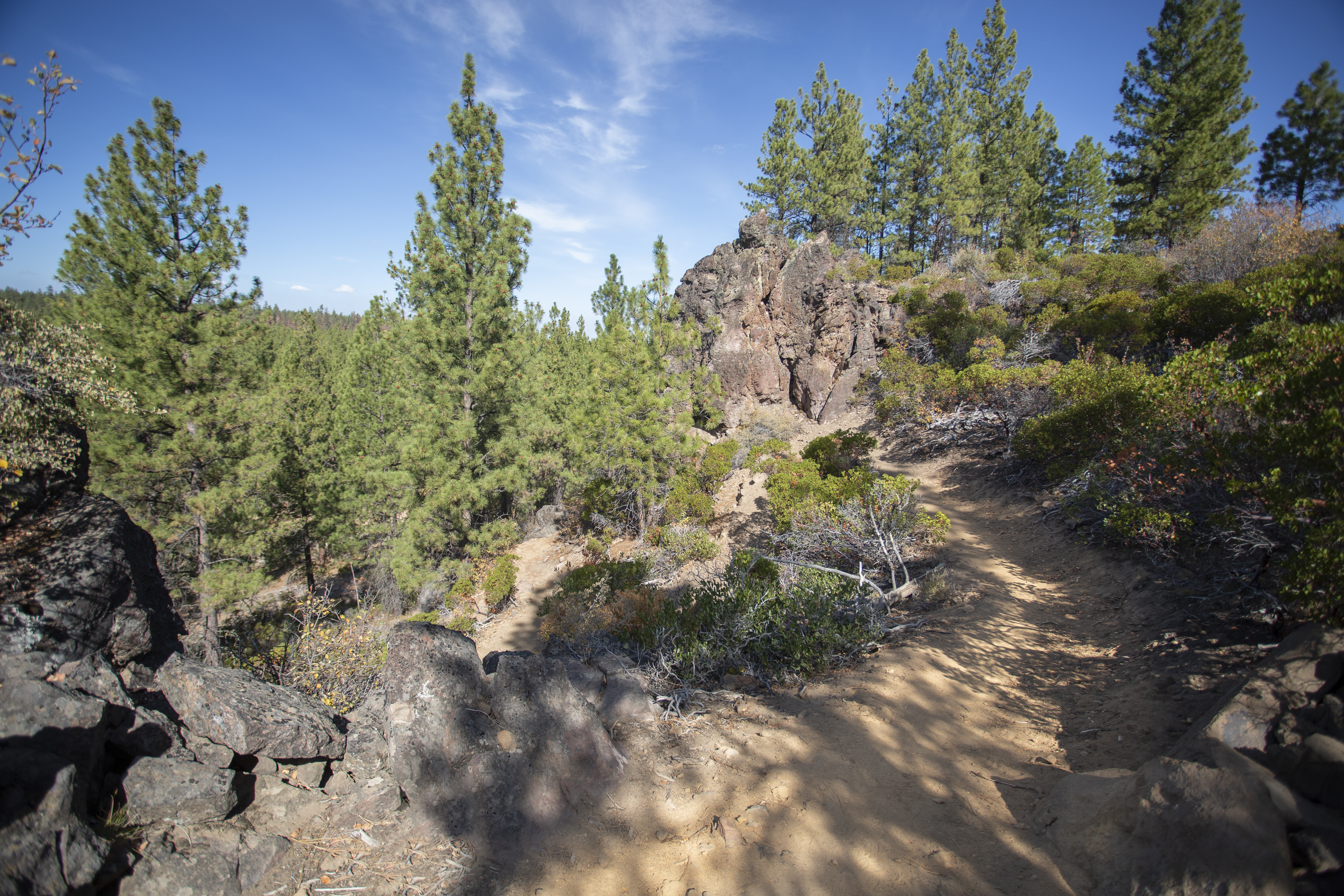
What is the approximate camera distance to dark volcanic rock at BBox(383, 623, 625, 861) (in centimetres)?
381

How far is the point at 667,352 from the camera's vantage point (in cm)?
1526

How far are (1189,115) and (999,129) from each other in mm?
9717

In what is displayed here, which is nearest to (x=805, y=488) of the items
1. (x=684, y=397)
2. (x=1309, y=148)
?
(x=684, y=397)

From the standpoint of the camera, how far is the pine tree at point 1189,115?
1875 cm

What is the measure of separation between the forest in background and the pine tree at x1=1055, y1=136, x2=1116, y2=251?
125 millimetres

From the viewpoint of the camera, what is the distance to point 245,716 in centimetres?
373

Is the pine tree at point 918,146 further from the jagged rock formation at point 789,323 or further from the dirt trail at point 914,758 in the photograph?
the dirt trail at point 914,758

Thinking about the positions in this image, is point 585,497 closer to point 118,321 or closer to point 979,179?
point 118,321

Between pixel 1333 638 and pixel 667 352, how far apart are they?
1339 cm

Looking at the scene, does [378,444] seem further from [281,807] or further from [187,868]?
[187,868]

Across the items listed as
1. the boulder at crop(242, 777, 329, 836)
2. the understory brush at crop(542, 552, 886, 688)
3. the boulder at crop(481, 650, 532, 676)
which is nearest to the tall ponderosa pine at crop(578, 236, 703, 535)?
the understory brush at crop(542, 552, 886, 688)

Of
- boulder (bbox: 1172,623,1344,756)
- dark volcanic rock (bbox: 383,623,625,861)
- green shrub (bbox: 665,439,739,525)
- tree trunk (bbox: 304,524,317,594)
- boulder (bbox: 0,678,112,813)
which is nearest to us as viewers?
boulder (bbox: 0,678,112,813)

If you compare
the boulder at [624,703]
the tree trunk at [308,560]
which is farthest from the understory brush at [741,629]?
the tree trunk at [308,560]

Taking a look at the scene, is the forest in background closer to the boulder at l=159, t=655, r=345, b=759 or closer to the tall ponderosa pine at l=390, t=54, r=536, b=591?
the tall ponderosa pine at l=390, t=54, r=536, b=591
